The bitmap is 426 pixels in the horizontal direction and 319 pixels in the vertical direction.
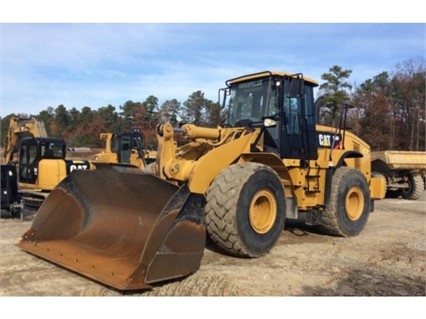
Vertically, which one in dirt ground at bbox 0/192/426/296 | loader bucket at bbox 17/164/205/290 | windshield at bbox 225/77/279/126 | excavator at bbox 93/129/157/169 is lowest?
dirt ground at bbox 0/192/426/296

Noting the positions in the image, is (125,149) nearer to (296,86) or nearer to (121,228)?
(296,86)

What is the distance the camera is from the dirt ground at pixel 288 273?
189 inches

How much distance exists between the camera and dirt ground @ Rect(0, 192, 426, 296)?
4789 mm

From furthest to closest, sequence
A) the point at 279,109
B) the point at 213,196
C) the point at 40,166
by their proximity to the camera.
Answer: the point at 40,166 < the point at 279,109 < the point at 213,196

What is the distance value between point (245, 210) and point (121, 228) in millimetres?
1667

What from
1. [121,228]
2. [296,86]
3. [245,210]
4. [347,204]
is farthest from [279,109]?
[121,228]

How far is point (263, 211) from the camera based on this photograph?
6.45 m

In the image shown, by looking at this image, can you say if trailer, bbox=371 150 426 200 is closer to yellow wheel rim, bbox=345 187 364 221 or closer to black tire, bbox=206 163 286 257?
yellow wheel rim, bbox=345 187 364 221

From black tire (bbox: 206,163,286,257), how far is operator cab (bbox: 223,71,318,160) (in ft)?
3.68

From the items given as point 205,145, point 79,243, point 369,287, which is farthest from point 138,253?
point 369,287

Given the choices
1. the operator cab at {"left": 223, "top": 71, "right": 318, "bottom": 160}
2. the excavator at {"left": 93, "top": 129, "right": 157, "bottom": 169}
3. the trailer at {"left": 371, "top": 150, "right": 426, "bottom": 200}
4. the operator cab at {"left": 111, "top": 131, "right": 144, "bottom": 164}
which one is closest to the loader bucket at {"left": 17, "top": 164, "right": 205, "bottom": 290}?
the operator cab at {"left": 223, "top": 71, "right": 318, "bottom": 160}

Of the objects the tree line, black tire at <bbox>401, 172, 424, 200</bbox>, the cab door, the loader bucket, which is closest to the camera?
the loader bucket

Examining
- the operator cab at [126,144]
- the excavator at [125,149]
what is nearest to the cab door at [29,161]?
the excavator at [125,149]

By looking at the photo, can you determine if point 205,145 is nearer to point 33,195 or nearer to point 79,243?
point 79,243
